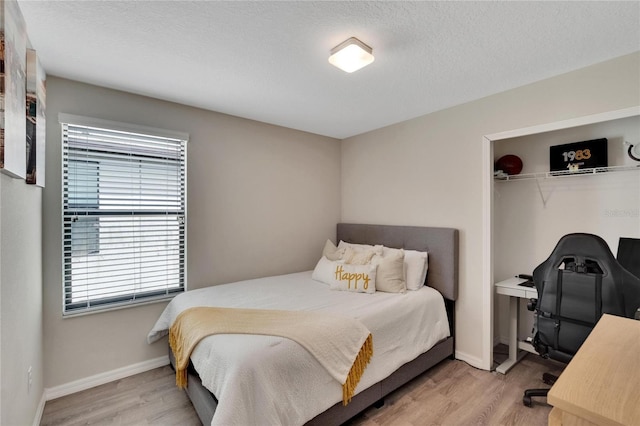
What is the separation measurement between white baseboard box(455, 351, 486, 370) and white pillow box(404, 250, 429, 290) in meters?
0.77

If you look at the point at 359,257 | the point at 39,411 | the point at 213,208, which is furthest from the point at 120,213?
the point at 359,257

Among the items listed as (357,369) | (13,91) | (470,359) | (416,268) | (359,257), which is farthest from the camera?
(359,257)

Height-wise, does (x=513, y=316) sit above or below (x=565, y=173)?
below

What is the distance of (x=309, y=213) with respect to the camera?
3.85 metres

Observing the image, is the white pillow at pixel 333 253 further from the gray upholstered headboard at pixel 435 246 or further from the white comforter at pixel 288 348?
the gray upholstered headboard at pixel 435 246

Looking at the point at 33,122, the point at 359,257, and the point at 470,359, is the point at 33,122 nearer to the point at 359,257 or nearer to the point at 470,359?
the point at 359,257

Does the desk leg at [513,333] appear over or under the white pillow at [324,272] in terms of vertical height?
under

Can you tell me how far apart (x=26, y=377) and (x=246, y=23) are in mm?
2463

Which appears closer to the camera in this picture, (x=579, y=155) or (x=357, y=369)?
(x=357, y=369)

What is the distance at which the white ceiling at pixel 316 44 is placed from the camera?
154 centimetres

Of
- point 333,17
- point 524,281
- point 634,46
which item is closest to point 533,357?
point 524,281

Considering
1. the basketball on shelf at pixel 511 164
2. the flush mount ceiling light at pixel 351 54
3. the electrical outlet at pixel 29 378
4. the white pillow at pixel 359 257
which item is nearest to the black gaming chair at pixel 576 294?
the basketball on shelf at pixel 511 164

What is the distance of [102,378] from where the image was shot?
243 cm

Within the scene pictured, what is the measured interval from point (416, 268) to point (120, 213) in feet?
9.16
